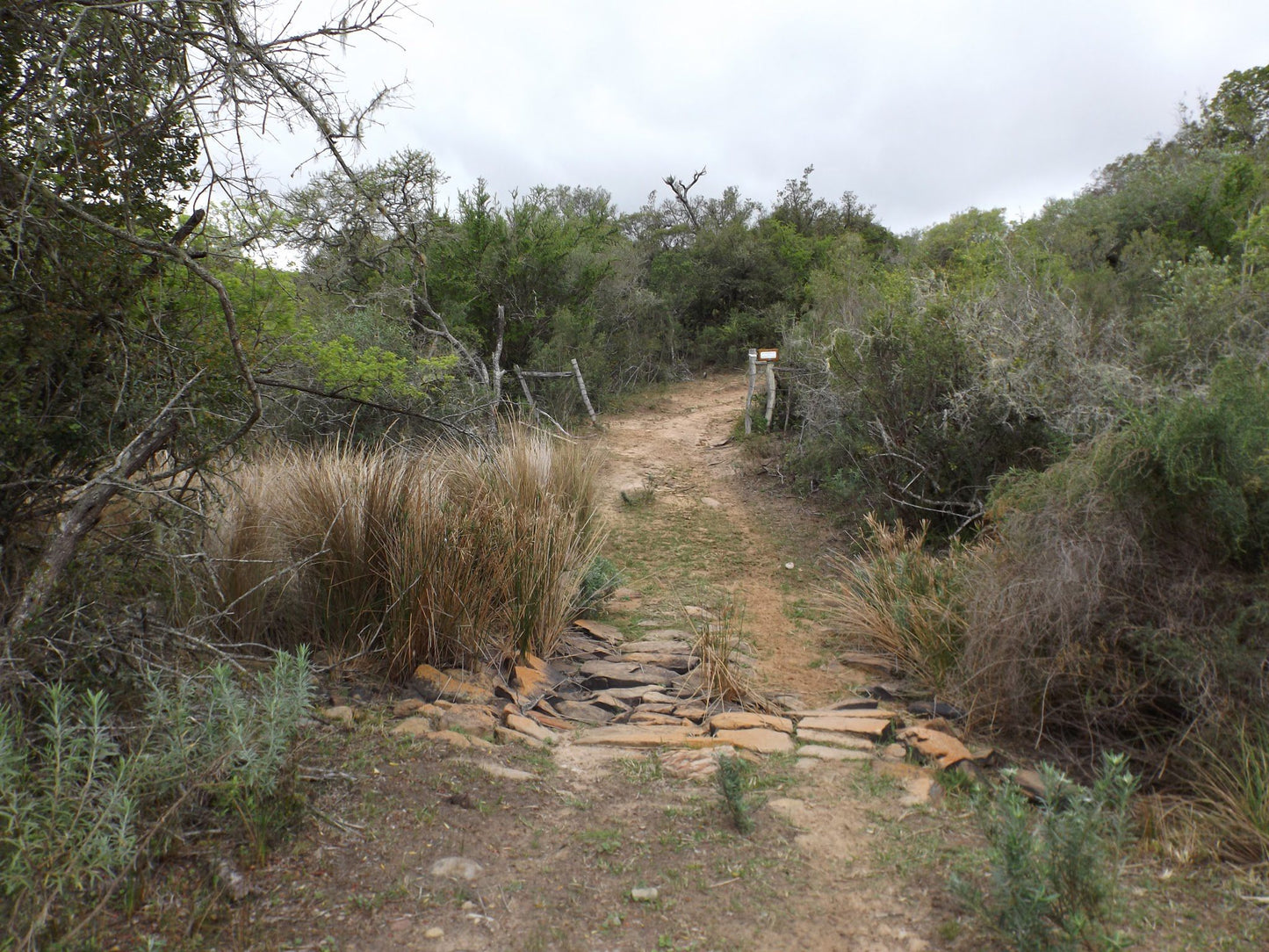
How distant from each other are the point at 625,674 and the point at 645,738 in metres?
1.19

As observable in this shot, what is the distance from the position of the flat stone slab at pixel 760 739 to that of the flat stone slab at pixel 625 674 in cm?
101

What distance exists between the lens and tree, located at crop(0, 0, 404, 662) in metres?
2.72

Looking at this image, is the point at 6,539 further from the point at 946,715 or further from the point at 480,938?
the point at 946,715

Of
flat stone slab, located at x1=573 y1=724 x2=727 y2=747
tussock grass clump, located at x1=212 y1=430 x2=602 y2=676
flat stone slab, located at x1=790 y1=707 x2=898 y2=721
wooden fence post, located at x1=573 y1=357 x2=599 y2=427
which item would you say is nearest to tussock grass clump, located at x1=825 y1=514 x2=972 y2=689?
flat stone slab, located at x1=790 y1=707 x2=898 y2=721

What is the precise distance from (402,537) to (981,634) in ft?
10.1

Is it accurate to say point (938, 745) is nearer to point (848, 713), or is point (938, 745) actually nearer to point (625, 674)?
point (848, 713)

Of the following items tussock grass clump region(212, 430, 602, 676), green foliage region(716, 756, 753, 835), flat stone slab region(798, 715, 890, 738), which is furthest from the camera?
tussock grass clump region(212, 430, 602, 676)

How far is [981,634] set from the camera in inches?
166

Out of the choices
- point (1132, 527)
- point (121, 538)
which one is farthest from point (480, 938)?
point (1132, 527)

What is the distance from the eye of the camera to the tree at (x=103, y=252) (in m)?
2.72

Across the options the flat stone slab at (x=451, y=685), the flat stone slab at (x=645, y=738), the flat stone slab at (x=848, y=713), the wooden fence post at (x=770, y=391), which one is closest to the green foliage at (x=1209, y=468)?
the flat stone slab at (x=848, y=713)

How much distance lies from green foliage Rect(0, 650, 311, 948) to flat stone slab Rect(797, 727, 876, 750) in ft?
7.72

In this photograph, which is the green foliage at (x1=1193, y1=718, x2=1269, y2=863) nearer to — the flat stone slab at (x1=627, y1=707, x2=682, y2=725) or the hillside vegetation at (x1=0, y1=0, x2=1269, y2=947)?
the hillside vegetation at (x1=0, y1=0, x2=1269, y2=947)

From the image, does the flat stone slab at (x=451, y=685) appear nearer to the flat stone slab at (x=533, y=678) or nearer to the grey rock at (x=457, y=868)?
the flat stone slab at (x=533, y=678)
